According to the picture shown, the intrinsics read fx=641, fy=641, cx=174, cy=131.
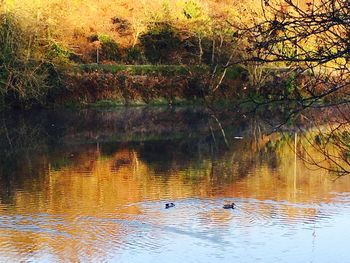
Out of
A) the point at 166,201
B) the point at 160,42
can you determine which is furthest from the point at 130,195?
the point at 160,42

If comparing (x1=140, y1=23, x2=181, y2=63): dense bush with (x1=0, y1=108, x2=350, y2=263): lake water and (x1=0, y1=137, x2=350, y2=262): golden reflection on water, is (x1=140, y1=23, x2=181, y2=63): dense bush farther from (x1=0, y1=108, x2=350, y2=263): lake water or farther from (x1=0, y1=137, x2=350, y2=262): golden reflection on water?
(x1=0, y1=137, x2=350, y2=262): golden reflection on water

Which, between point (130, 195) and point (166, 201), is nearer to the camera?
point (166, 201)

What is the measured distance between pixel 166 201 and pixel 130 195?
0.92 m

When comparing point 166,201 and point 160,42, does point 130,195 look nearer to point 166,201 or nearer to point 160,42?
point 166,201

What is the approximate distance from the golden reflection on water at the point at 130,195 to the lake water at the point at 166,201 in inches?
0.9

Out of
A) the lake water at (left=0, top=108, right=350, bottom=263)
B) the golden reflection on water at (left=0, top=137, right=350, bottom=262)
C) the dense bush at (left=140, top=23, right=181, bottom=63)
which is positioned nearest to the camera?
the lake water at (left=0, top=108, right=350, bottom=263)

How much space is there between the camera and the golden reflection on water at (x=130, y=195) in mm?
10070

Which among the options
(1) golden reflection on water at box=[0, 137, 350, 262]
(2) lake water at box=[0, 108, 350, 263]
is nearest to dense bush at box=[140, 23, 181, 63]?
(2) lake water at box=[0, 108, 350, 263]

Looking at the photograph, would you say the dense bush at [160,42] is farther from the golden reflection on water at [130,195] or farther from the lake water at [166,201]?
the golden reflection on water at [130,195]

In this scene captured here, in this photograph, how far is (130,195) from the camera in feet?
42.6

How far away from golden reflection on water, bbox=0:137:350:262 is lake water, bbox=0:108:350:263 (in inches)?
0.9

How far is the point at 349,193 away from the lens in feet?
42.2

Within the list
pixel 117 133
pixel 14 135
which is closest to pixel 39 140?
pixel 14 135

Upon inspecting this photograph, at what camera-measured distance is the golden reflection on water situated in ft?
33.0
